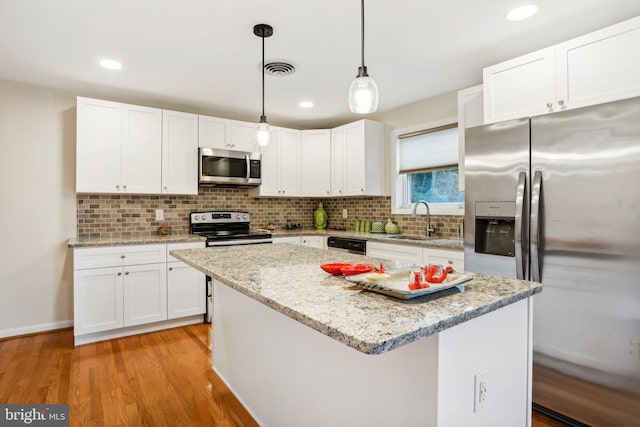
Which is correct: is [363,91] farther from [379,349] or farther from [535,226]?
[535,226]

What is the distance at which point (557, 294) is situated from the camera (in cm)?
188

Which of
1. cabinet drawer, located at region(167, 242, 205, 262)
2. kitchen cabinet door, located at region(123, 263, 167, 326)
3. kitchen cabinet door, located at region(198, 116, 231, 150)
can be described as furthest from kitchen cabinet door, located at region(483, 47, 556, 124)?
kitchen cabinet door, located at region(123, 263, 167, 326)

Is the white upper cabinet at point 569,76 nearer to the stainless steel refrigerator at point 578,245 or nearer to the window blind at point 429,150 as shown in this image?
the stainless steel refrigerator at point 578,245

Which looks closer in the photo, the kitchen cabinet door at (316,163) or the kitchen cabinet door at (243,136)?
the kitchen cabinet door at (243,136)

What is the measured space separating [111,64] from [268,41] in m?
1.35

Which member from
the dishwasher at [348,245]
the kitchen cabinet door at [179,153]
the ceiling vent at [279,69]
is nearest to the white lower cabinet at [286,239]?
the dishwasher at [348,245]

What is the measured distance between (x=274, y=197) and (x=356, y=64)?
2.26 metres

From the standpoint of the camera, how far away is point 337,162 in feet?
14.1

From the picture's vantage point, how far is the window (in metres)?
3.48

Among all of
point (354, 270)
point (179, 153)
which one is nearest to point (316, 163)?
point (179, 153)

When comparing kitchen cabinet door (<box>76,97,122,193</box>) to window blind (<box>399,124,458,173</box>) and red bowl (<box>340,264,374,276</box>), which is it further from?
window blind (<box>399,124,458,173</box>)

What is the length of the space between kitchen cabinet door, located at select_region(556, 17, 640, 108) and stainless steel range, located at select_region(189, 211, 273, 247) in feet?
9.54

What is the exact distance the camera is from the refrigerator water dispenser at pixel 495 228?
2105 mm

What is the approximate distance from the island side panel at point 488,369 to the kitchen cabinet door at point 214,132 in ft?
11.1
